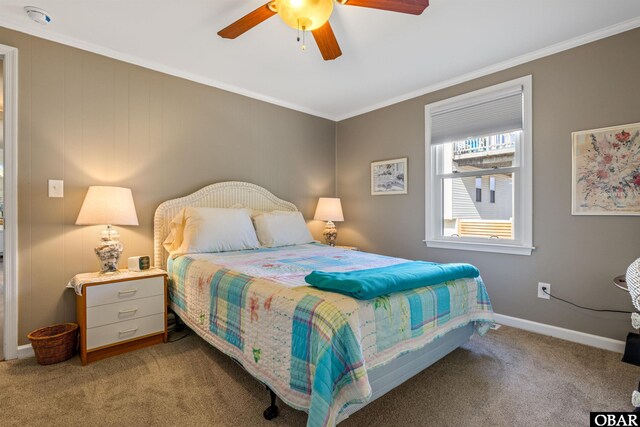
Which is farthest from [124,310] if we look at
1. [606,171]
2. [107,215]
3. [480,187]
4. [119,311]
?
[606,171]

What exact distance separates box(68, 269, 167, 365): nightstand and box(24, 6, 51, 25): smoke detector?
186cm

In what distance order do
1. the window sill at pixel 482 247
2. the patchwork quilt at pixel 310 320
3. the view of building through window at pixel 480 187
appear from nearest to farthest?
the patchwork quilt at pixel 310 320 < the window sill at pixel 482 247 < the view of building through window at pixel 480 187

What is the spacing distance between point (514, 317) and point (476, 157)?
1578mm

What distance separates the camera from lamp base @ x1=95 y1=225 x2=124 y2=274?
2.38m

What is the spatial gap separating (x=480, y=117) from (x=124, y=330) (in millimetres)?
3627

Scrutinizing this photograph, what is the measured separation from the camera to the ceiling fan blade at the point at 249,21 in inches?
70.6

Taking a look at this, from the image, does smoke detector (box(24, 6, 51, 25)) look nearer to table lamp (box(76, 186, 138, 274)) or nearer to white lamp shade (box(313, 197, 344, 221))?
table lamp (box(76, 186, 138, 274))

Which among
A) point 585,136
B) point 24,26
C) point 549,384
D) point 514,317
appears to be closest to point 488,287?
point 514,317

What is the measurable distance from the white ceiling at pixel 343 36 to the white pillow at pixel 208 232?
141cm

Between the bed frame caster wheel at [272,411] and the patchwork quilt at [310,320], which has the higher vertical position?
the patchwork quilt at [310,320]

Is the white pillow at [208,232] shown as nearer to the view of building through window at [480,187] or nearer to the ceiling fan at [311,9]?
the ceiling fan at [311,9]

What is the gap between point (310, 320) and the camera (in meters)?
1.38

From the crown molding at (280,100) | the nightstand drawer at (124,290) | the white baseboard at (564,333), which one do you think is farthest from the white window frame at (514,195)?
the nightstand drawer at (124,290)

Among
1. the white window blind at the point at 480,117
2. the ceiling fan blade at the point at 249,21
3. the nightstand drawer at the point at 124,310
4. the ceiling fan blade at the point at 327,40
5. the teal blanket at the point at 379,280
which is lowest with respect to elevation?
the nightstand drawer at the point at 124,310
